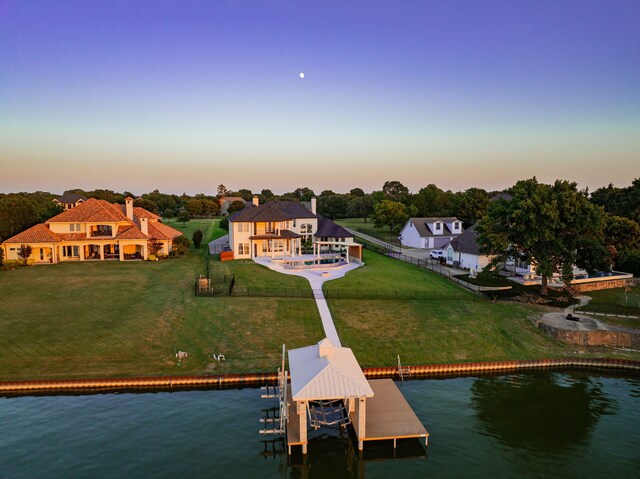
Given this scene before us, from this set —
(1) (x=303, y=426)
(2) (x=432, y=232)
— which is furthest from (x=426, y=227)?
(1) (x=303, y=426)

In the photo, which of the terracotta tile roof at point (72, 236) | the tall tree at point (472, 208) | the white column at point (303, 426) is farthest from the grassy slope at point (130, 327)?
the tall tree at point (472, 208)

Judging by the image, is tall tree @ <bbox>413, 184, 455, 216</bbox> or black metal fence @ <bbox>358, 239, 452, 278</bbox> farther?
tall tree @ <bbox>413, 184, 455, 216</bbox>

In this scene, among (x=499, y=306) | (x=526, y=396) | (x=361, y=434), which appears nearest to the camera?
(x=361, y=434)

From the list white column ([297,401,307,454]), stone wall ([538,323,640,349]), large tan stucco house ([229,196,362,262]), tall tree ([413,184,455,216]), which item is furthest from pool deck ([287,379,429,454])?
tall tree ([413,184,455,216])

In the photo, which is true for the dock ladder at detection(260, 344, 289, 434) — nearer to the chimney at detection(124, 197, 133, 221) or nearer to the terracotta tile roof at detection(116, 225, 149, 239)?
the terracotta tile roof at detection(116, 225, 149, 239)

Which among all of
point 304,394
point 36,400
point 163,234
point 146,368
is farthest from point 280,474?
point 163,234

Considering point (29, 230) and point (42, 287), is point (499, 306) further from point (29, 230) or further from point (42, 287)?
point (29, 230)
